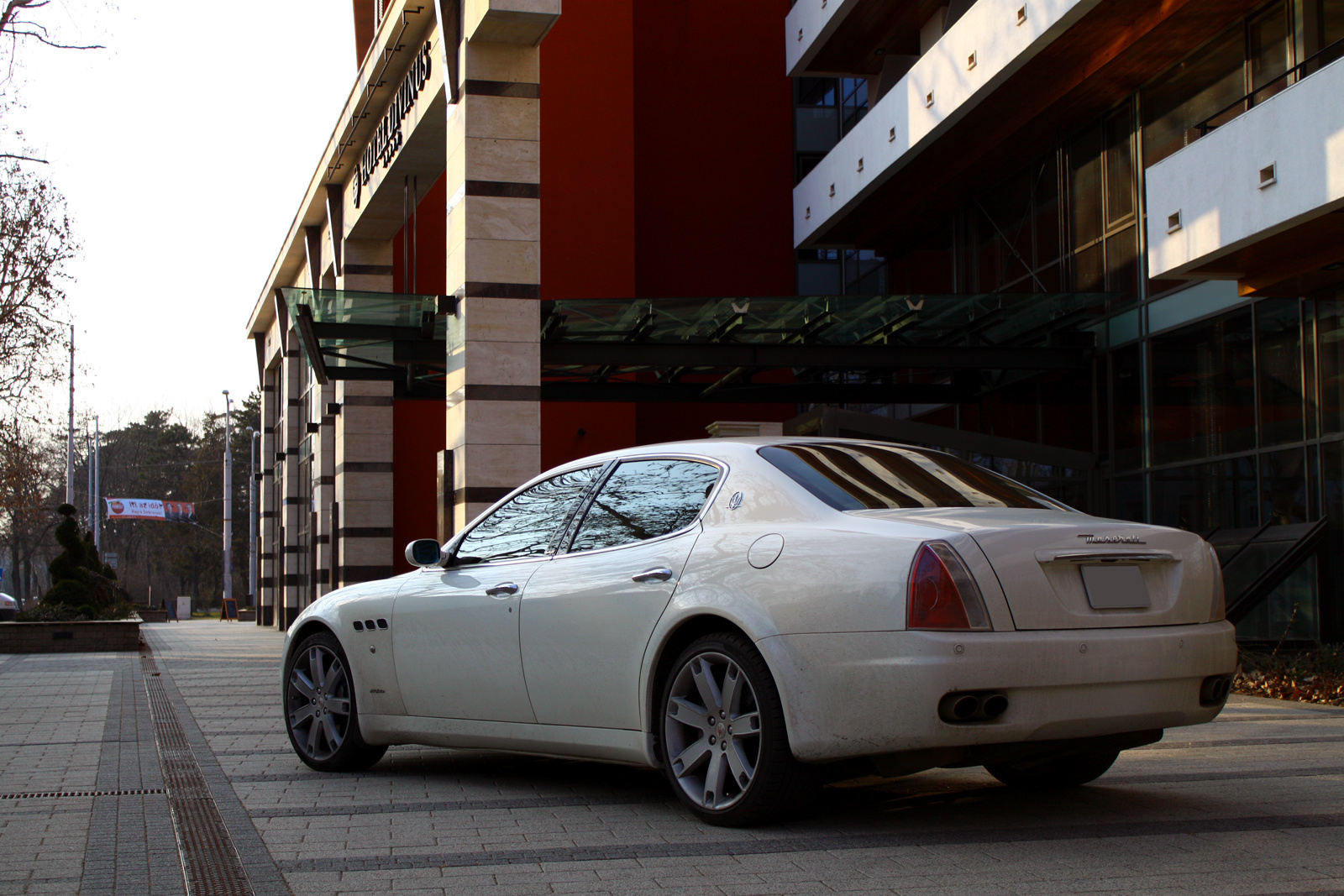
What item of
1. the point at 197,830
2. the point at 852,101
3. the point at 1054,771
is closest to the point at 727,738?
the point at 1054,771

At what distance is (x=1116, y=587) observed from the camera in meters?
4.68

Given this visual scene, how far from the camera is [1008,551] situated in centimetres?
452

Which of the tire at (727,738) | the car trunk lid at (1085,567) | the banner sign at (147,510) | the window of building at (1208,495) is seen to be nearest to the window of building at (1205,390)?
the window of building at (1208,495)

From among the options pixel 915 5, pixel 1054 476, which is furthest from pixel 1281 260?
pixel 915 5

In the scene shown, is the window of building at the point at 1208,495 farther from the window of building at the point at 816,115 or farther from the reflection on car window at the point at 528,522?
the window of building at the point at 816,115

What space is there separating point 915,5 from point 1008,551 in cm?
2046

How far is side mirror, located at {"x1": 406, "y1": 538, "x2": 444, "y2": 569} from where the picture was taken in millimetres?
6418

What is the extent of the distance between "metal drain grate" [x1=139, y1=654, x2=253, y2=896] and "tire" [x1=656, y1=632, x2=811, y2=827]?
1.60 m

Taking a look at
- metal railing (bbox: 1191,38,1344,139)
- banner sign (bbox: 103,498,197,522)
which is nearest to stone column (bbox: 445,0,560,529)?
metal railing (bbox: 1191,38,1344,139)

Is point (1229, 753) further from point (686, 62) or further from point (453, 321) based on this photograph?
point (686, 62)

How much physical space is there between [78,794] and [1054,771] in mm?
4281

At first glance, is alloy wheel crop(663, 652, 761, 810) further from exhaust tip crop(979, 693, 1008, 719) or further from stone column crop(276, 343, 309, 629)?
stone column crop(276, 343, 309, 629)

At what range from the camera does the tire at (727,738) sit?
468 centimetres

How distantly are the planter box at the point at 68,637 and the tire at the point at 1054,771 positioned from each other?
19115 mm
